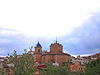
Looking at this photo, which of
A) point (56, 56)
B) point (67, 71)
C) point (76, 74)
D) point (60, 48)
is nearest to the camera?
point (67, 71)

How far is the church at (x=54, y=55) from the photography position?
65.9 meters

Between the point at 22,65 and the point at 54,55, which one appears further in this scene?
the point at 54,55

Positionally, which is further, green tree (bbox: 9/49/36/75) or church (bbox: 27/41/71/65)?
church (bbox: 27/41/71/65)

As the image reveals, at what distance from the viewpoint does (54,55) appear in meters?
66.5

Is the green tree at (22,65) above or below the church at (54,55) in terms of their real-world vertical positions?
below

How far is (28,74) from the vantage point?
28.8ft

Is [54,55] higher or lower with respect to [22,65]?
higher

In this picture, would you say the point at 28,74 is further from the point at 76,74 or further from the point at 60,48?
the point at 60,48

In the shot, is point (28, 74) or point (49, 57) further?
point (49, 57)

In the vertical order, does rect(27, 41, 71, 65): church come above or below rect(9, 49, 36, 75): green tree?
above

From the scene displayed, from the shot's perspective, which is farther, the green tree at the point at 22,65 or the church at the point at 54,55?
the church at the point at 54,55

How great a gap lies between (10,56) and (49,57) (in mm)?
58514

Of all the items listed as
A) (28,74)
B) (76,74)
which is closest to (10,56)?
(28,74)

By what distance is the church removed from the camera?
65875 mm
